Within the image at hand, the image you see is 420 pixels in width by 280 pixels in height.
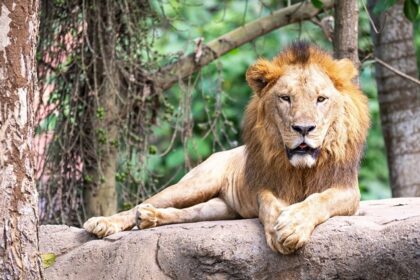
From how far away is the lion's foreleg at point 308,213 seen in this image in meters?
4.50

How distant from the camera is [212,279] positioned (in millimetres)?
4770

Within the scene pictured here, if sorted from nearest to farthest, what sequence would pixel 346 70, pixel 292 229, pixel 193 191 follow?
pixel 292 229 < pixel 346 70 < pixel 193 191

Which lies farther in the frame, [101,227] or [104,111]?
[104,111]

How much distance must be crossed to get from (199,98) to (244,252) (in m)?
5.60

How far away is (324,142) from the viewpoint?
493cm

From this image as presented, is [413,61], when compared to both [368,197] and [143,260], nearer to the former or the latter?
[368,197]

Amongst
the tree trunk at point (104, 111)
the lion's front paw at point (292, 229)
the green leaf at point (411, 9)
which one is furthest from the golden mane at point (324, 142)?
the tree trunk at point (104, 111)

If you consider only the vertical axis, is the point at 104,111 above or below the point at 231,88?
below

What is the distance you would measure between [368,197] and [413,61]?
2.88 metres

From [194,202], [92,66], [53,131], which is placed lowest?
[194,202]

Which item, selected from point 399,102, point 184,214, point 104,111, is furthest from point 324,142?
point 399,102

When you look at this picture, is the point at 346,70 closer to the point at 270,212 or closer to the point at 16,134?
the point at 270,212

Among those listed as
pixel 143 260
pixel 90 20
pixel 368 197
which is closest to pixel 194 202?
pixel 143 260

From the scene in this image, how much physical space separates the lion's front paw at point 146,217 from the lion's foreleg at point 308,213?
38.6 inches
